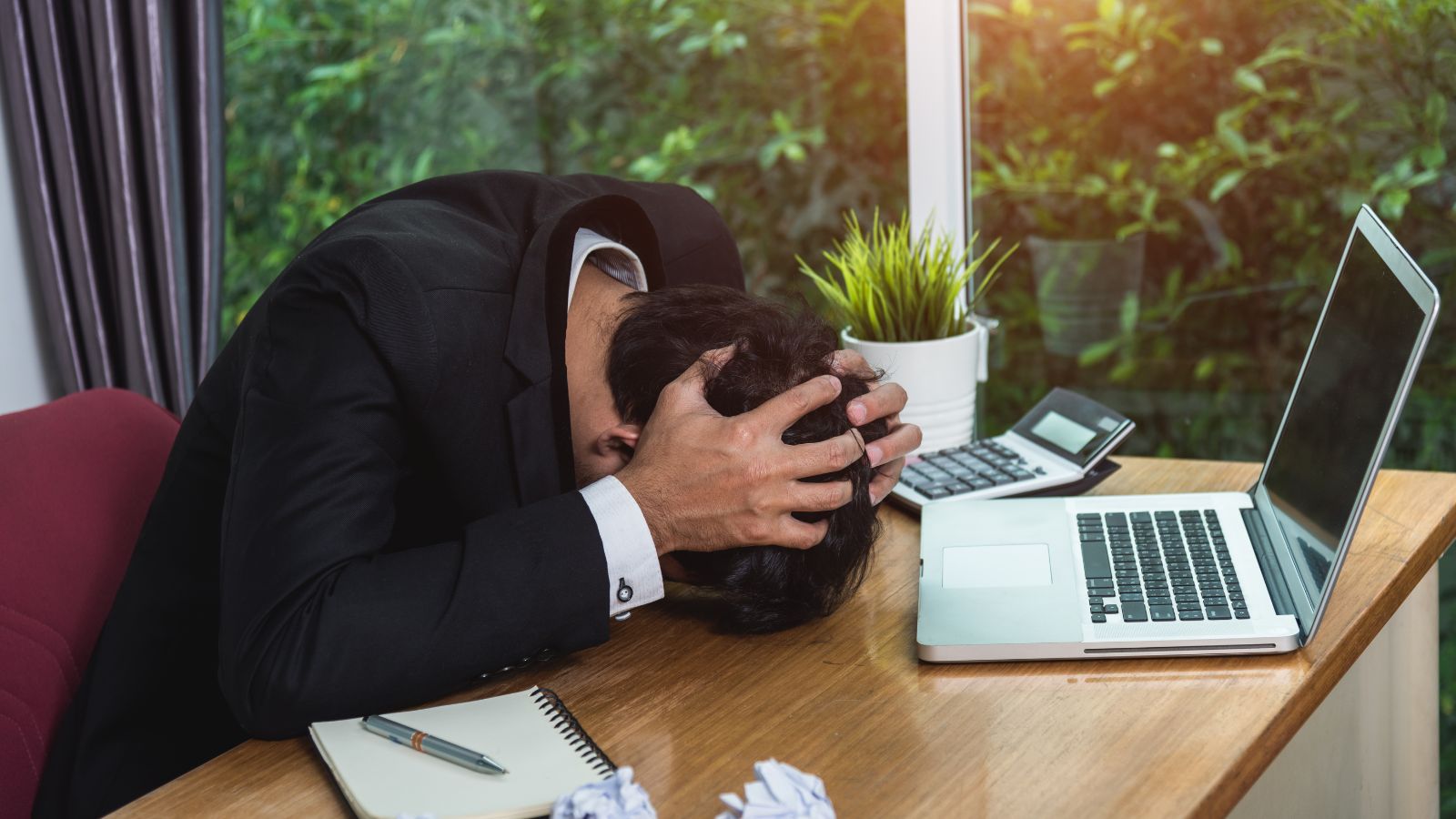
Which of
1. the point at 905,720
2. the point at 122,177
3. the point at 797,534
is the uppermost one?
the point at 122,177

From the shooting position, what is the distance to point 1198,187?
215cm

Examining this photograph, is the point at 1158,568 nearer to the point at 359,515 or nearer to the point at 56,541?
the point at 359,515

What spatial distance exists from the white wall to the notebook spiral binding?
1620mm

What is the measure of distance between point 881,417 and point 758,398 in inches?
5.1

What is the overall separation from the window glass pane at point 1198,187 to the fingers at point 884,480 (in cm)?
115

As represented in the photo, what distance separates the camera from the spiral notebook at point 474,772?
867mm

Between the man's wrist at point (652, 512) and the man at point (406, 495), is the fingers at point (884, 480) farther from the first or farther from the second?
the man's wrist at point (652, 512)

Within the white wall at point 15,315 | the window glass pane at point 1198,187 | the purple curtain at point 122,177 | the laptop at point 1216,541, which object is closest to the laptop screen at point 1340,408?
the laptop at point 1216,541

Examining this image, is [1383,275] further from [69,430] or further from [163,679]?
[69,430]

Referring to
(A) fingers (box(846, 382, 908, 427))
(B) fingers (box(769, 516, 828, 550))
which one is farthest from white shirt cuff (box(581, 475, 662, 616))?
(A) fingers (box(846, 382, 908, 427))

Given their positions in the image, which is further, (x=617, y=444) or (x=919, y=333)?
(x=919, y=333)

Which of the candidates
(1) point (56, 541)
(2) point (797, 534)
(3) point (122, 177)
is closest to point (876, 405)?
(2) point (797, 534)

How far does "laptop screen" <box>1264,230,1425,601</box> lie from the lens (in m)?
1.03

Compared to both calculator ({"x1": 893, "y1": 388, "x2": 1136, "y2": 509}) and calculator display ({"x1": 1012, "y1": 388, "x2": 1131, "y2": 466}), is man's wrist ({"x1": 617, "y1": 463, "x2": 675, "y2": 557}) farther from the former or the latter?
calculator display ({"x1": 1012, "y1": 388, "x2": 1131, "y2": 466})
